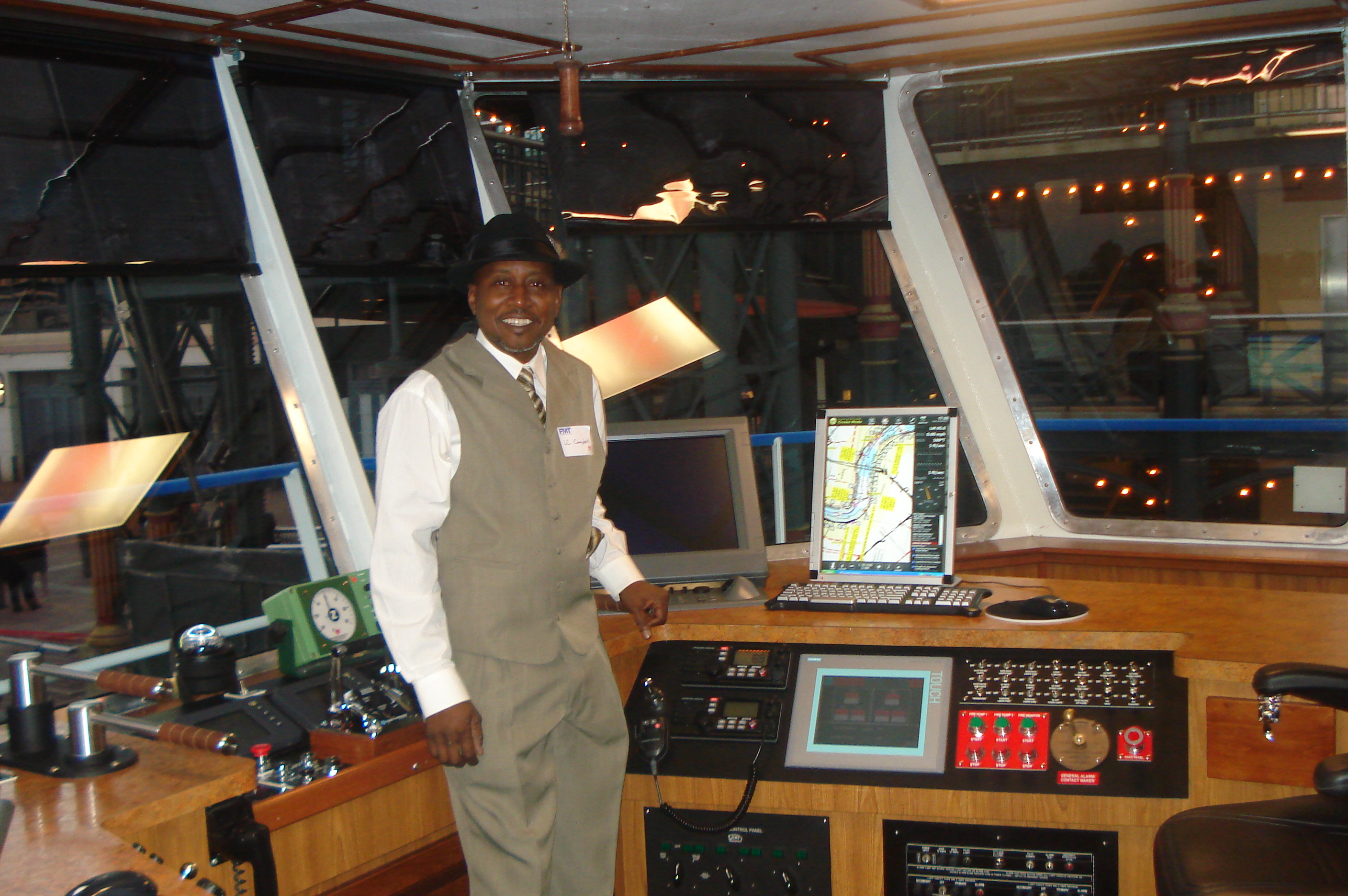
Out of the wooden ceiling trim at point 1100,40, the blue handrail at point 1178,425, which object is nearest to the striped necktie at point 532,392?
the wooden ceiling trim at point 1100,40

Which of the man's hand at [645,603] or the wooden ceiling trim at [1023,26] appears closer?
the man's hand at [645,603]

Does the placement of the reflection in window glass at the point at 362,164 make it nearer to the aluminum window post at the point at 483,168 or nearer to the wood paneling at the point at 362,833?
the aluminum window post at the point at 483,168

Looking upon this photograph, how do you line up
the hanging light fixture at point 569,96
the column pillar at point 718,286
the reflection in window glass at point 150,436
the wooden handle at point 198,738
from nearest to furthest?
the wooden handle at point 198,738
the hanging light fixture at point 569,96
the column pillar at point 718,286
the reflection in window glass at point 150,436

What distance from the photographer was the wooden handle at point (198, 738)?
167 cm

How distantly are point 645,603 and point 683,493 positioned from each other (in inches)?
22.4

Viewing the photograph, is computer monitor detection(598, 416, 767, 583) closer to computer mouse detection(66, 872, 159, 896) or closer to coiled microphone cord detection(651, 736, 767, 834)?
coiled microphone cord detection(651, 736, 767, 834)

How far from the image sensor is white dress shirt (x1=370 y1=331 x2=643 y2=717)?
5.70 feet

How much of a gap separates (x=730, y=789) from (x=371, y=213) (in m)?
1.92

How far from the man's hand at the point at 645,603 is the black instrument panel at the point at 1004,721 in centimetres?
29

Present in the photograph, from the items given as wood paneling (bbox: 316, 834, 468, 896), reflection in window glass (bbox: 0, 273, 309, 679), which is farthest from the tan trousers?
reflection in window glass (bbox: 0, 273, 309, 679)

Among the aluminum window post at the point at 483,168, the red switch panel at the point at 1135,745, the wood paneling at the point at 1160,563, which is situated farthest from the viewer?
the aluminum window post at the point at 483,168

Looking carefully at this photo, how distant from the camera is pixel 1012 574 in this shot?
359 cm

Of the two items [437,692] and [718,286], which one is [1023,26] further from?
[437,692]

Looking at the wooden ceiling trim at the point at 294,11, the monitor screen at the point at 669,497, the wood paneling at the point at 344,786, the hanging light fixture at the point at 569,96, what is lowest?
the wood paneling at the point at 344,786
